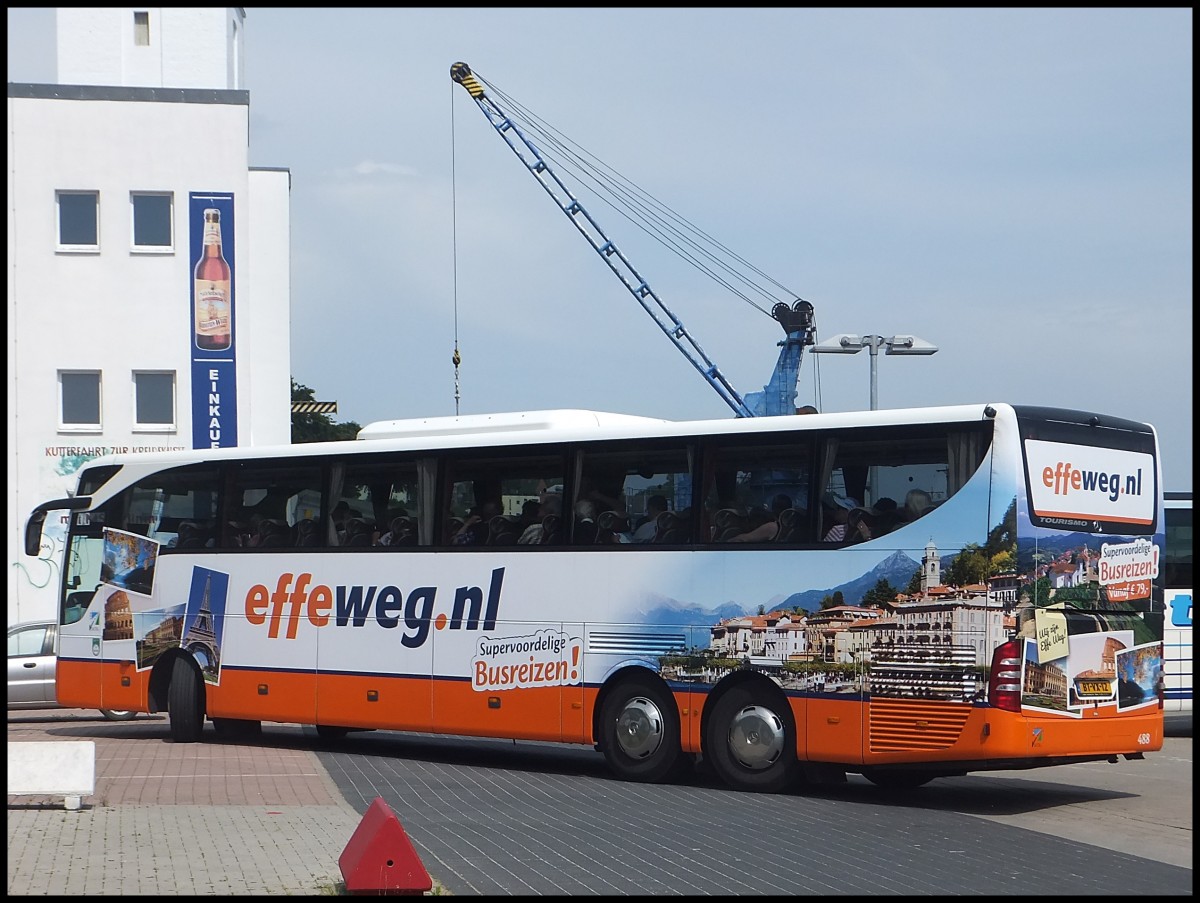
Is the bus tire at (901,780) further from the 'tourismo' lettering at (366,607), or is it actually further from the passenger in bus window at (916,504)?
the 'tourismo' lettering at (366,607)

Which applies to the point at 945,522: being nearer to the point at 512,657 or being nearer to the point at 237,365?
the point at 512,657

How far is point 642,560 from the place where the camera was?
15.0 meters

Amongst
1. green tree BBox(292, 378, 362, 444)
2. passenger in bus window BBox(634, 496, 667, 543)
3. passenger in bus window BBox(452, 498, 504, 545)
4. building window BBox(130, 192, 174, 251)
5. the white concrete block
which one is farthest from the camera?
green tree BBox(292, 378, 362, 444)

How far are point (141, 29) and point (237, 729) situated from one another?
3174 centimetres

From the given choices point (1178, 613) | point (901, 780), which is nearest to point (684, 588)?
point (901, 780)

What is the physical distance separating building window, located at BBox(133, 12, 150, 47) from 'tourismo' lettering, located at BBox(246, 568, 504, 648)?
109 feet

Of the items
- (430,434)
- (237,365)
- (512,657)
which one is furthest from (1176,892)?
(237,365)

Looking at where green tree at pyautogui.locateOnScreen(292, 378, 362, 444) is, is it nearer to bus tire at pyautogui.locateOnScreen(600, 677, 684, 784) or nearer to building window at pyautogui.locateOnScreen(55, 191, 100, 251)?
building window at pyautogui.locateOnScreen(55, 191, 100, 251)

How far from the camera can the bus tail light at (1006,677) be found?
12.7m

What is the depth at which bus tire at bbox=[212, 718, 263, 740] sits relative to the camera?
20141 millimetres

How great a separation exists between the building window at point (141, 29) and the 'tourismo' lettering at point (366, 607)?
109ft

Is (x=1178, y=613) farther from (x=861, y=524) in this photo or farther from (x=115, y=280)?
(x=115, y=280)

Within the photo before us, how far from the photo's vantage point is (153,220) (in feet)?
117

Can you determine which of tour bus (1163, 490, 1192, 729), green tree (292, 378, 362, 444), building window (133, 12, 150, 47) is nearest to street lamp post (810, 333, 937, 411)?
tour bus (1163, 490, 1192, 729)
